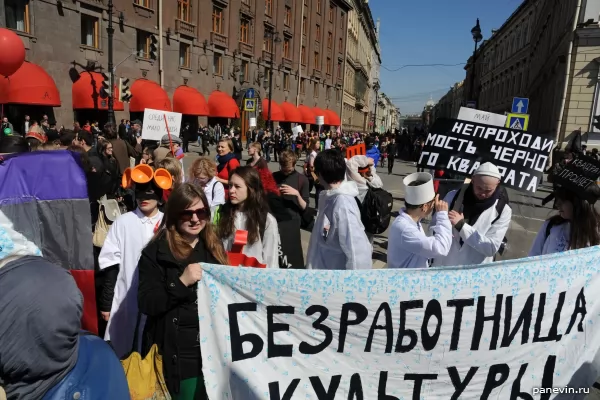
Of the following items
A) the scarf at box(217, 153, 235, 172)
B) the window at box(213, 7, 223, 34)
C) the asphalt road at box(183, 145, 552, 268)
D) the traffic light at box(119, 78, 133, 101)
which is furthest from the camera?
the window at box(213, 7, 223, 34)

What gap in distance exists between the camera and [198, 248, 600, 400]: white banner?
2.30m

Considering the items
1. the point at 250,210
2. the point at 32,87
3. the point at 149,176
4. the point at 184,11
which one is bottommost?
the point at 250,210

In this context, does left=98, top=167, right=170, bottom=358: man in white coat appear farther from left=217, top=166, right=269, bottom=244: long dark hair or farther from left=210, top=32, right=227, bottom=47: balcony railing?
left=210, top=32, right=227, bottom=47: balcony railing

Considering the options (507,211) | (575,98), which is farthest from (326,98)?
(507,211)

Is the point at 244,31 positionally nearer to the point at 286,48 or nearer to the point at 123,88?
the point at 286,48

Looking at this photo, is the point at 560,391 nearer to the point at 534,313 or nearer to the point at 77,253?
the point at 534,313

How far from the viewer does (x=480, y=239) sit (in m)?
3.53

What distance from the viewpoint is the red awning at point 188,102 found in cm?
2567

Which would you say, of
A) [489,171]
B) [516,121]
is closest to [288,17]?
[516,121]

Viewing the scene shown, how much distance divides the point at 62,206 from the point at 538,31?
4454 cm

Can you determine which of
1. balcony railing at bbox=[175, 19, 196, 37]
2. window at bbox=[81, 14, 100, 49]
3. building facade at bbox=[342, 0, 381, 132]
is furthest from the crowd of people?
building facade at bbox=[342, 0, 381, 132]

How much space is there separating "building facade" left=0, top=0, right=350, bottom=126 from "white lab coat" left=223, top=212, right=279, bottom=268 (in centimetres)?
1527

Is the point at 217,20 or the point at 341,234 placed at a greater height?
the point at 217,20

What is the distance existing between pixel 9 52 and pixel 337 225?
778 centimetres
